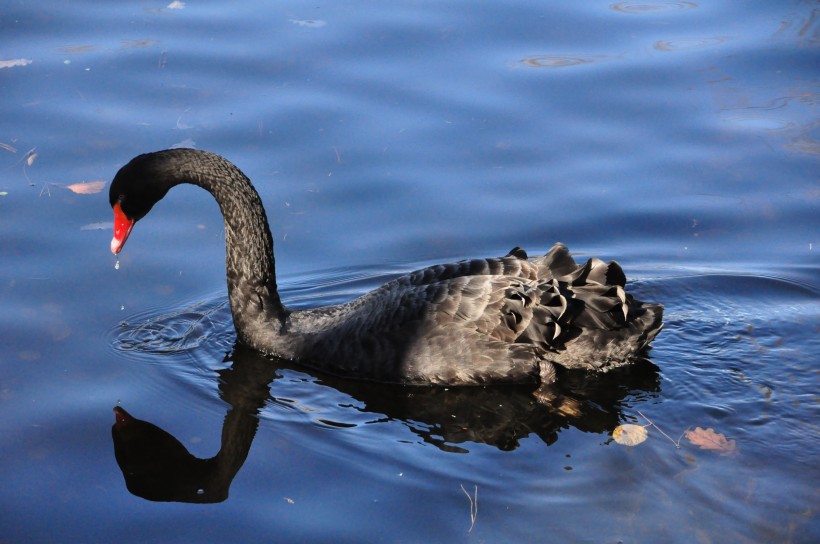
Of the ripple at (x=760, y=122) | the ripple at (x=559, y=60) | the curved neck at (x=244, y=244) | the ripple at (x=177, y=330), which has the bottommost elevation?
the ripple at (x=177, y=330)

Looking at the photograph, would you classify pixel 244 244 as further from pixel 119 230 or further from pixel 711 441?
pixel 711 441

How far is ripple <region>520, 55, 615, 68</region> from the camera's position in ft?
35.3

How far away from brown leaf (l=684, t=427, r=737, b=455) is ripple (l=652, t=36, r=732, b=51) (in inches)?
228

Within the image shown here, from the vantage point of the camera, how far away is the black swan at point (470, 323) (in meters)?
6.79

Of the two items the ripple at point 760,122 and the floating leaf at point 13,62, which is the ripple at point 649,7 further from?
the floating leaf at point 13,62

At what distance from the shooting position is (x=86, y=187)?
8867 millimetres

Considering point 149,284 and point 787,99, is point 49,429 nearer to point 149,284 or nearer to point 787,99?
point 149,284

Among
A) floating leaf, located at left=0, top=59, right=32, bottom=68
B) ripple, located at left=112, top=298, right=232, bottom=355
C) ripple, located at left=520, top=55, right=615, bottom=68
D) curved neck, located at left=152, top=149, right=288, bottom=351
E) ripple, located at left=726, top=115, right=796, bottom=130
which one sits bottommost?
ripple, located at left=112, top=298, right=232, bottom=355

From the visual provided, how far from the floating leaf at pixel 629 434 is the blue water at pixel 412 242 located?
59mm

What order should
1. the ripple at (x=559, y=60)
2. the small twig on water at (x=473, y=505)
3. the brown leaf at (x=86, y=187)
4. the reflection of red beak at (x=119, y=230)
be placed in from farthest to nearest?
the ripple at (x=559, y=60) < the brown leaf at (x=86, y=187) < the reflection of red beak at (x=119, y=230) < the small twig on water at (x=473, y=505)

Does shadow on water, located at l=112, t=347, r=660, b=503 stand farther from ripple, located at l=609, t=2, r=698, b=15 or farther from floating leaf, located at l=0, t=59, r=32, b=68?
ripple, located at l=609, t=2, r=698, b=15

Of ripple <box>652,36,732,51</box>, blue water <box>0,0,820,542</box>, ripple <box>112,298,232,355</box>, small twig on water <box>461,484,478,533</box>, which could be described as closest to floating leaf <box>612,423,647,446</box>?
blue water <box>0,0,820,542</box>

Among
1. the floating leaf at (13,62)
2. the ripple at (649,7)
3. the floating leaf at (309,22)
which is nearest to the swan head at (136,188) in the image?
the floating leaf at (13,62)

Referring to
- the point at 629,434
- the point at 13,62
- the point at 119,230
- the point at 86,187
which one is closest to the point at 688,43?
the point at 86,187
